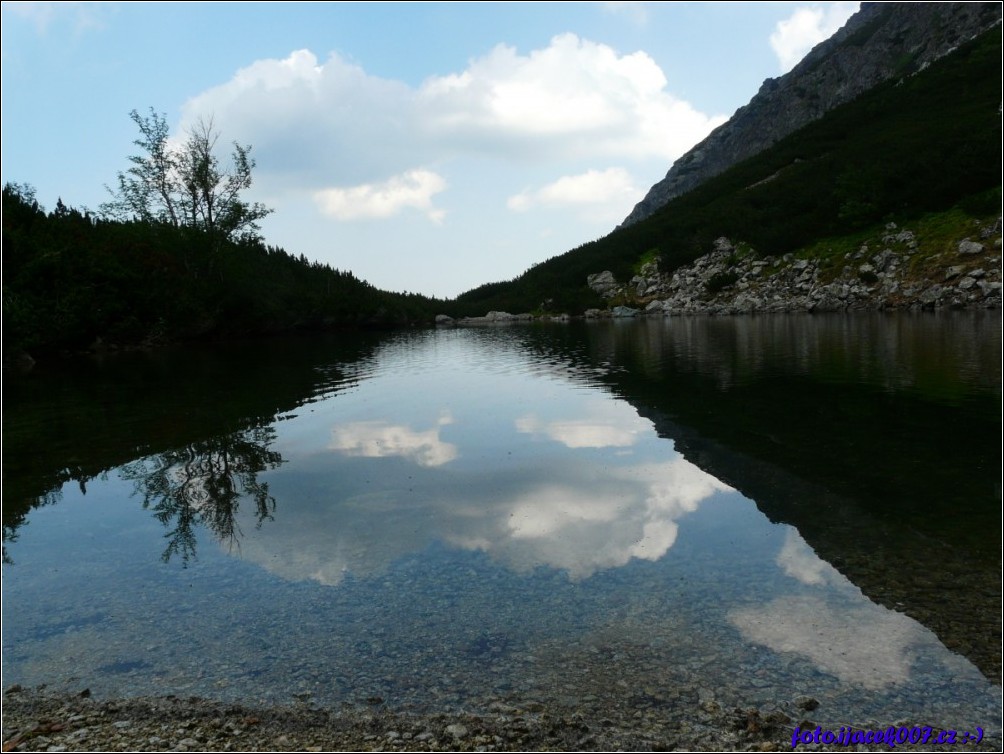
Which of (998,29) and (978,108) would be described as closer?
(978,108)

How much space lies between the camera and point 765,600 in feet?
26.2

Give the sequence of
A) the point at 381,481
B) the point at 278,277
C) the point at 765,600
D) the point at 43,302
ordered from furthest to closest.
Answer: the point at 278,277
the point at 43,302
the point at 381,481
the point at 765,600

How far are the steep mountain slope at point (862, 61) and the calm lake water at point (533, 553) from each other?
133m

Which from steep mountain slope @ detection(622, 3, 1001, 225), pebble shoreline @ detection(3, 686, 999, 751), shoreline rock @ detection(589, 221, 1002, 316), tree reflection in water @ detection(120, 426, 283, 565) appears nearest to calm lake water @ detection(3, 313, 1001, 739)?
tree reflection in water @ detection(120, 426, 283, 565)

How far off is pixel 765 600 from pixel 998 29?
13120 centimetres

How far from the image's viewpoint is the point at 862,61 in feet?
481

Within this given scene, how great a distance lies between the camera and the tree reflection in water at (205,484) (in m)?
11.6

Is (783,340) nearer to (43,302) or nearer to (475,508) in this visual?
(475,508)

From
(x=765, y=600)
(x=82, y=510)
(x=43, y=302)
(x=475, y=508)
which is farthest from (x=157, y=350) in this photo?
(x=765, y=600)

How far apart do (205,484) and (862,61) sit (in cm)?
17391

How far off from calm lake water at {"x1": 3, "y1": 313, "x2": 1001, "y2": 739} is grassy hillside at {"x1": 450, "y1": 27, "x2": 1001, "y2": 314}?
200 ft

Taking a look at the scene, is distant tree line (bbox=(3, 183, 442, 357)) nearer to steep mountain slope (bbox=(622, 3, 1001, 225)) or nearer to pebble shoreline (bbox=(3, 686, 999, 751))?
pebble shoreline (bbox=(3, 686, 999, 751))

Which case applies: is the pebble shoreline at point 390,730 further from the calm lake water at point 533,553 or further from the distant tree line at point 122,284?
the distant tree line at point 122,284

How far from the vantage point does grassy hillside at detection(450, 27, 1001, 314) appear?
7156cm
